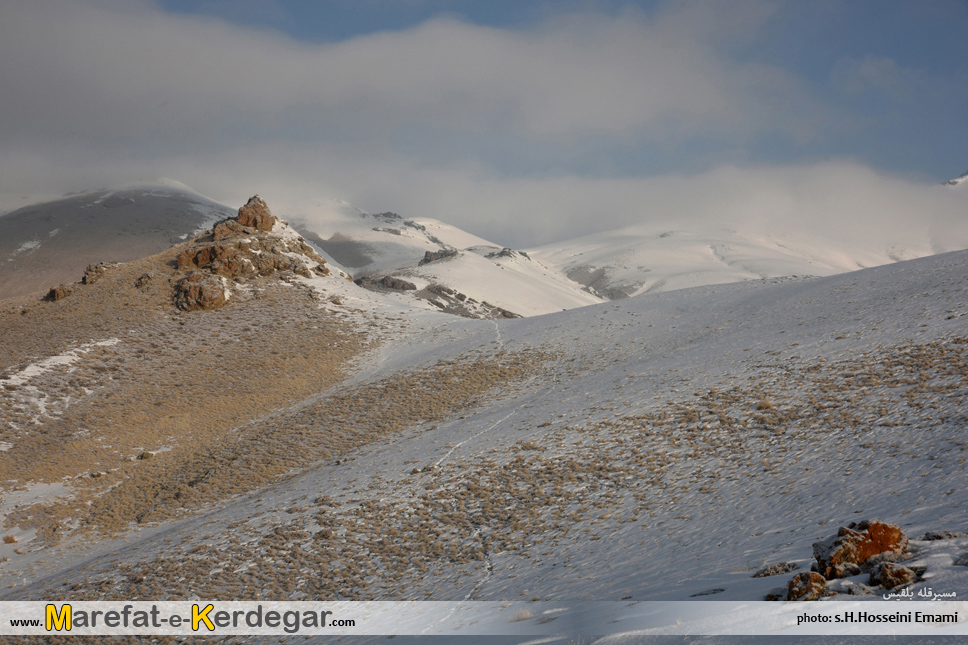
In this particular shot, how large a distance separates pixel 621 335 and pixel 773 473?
45.1ft

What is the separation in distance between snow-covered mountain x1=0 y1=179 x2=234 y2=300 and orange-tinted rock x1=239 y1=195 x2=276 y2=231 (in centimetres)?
4293

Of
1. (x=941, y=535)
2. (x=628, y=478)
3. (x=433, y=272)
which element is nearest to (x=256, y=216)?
(x=628, y=478)

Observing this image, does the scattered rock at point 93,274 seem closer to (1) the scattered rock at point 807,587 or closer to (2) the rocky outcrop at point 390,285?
(2) the rocky outcrop at point 390,285

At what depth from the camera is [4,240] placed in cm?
7775

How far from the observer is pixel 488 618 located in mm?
7941

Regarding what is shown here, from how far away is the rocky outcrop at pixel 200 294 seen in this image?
28.7 m

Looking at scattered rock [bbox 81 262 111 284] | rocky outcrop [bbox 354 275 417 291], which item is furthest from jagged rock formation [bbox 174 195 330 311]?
rocky outcrop [bbox 354 275 417 291]

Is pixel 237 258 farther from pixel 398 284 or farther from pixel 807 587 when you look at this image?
pixel 398 284

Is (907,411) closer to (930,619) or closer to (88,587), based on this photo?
(930,619)

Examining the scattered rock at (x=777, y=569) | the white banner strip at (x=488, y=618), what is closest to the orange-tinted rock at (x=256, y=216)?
the white banner strip at (x=488, y=618)

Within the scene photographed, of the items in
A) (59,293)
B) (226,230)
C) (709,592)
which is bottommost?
(709,592)

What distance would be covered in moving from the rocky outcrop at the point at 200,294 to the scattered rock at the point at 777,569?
93.2 ft

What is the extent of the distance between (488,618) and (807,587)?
14.0 ft

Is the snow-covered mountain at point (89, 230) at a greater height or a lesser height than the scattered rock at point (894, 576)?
greater
